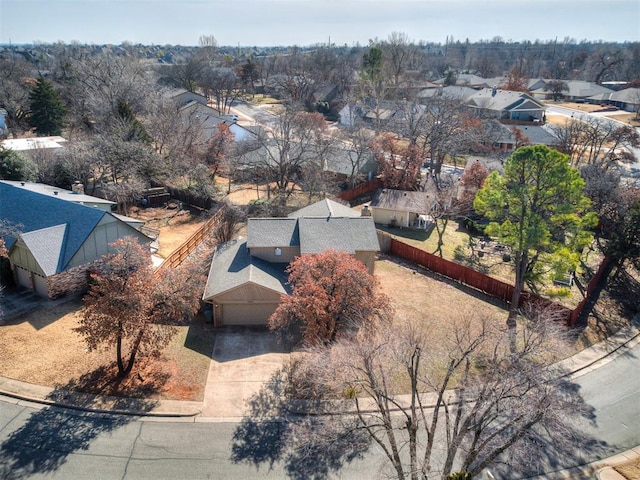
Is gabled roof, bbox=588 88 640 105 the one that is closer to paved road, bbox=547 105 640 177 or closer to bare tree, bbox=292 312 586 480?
paved road, bbox=547 105 640 177

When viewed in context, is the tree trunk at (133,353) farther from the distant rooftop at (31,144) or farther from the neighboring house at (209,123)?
the neighboring house at (209,123)

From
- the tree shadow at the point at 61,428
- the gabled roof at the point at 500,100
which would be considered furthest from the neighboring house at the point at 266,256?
the gabled roof at the point at 500,100

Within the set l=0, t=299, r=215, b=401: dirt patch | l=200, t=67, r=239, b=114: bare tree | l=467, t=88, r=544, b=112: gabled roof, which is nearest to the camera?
l=0, t=299, r=215, b=401: dirt patch

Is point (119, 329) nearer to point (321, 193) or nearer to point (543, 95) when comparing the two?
point (321, 193)

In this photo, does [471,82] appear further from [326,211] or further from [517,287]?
[517,287]

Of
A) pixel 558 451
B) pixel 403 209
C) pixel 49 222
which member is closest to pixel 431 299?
pixel 558 451

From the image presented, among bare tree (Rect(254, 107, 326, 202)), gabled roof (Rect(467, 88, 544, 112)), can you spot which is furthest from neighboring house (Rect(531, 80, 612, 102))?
bare tree (Rect(254, 107, 326, 202))

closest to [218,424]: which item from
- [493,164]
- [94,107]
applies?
[493,164]
